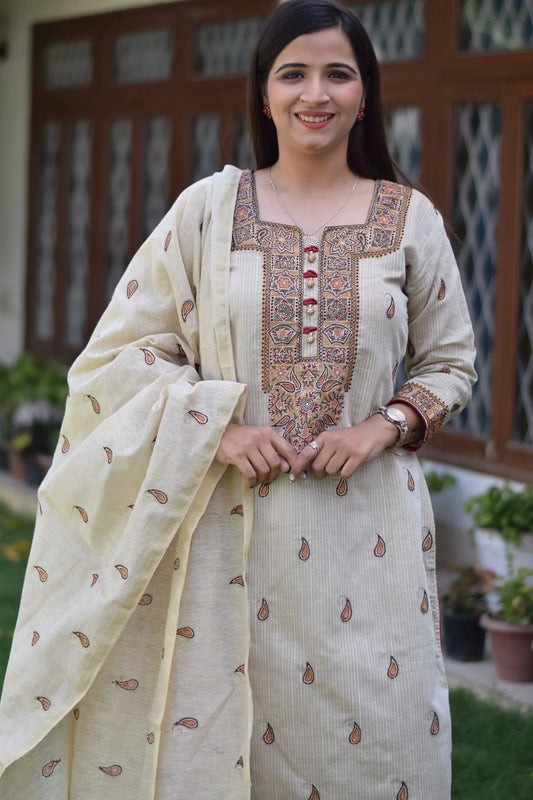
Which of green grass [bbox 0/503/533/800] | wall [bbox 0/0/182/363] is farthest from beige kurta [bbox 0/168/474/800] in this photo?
wall [bbox 0/0/182/363]

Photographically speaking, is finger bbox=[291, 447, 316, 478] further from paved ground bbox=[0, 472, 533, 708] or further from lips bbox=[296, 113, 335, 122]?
paved ground bbox=[0, 472, 533, 708]

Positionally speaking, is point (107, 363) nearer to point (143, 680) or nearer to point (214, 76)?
point (143, 680)

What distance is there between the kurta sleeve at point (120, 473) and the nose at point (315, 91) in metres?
0.28

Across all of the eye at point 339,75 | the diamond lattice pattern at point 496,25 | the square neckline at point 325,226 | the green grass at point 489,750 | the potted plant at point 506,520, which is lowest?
the green grass at point 489,750

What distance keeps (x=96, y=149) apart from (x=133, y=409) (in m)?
6.10

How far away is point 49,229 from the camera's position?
29.6ft

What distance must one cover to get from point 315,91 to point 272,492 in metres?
0.75

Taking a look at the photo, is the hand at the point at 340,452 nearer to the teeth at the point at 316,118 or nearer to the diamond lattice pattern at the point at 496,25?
the teeth at the point at 316,118

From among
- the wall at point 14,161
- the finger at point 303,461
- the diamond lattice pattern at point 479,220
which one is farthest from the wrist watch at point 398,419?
the wall at point 14,161

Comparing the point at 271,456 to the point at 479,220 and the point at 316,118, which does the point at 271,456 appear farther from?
the point at 479,220

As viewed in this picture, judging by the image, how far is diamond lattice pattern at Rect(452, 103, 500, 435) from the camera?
5.53 metres

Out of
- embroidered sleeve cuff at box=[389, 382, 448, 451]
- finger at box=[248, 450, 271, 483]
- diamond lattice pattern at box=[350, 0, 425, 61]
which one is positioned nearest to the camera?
finger at box=[248, 450, 271, 483]

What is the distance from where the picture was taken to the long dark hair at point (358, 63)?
245 cm

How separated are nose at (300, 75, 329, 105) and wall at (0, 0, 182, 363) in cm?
660
